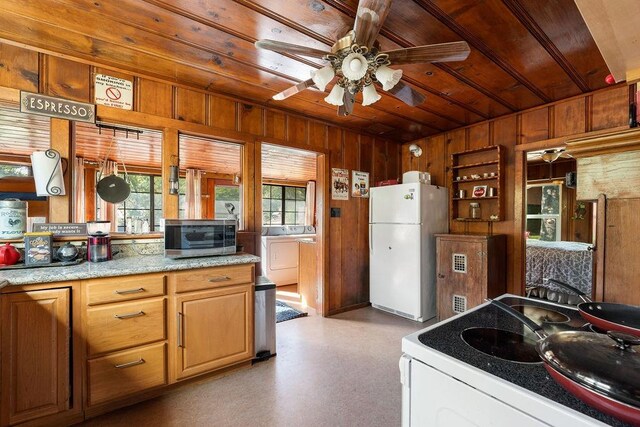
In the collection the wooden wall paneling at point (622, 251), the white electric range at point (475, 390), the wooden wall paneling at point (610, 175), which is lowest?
the white electric range at point (475, 390)

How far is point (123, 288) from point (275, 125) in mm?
2059

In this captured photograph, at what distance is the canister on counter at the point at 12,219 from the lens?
75.9 inches

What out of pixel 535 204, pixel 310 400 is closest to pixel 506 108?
pixel 310 400

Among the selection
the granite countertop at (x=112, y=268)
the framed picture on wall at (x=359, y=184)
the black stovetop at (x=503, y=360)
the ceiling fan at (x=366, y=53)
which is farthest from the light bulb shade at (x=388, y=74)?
the framed picture on wall at (x=359, y=184)

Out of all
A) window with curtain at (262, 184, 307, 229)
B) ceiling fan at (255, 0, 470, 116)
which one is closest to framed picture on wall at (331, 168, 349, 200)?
ceiling fan at (255, 0, 470, 116)

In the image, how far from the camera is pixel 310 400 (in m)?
1.94

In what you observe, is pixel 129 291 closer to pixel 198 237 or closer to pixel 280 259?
pixel 198 237

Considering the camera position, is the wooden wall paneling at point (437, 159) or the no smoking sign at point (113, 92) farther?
the wooden wall paneling at point (437, 159)

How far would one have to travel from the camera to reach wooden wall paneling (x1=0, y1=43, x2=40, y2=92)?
1.91 meters

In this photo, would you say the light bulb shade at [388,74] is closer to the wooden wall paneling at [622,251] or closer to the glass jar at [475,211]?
the wooden wall paneling at [622,251]

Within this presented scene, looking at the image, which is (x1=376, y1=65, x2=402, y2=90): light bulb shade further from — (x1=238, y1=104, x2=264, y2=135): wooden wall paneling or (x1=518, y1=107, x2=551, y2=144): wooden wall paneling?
(x1=518, y1=107, x2=551, y2=144): wooden wall paneling

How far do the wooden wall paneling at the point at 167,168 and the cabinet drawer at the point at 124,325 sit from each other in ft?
2.82

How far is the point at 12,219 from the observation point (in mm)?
1950

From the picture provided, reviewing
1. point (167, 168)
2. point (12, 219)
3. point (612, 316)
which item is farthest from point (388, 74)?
point (12, 219)
